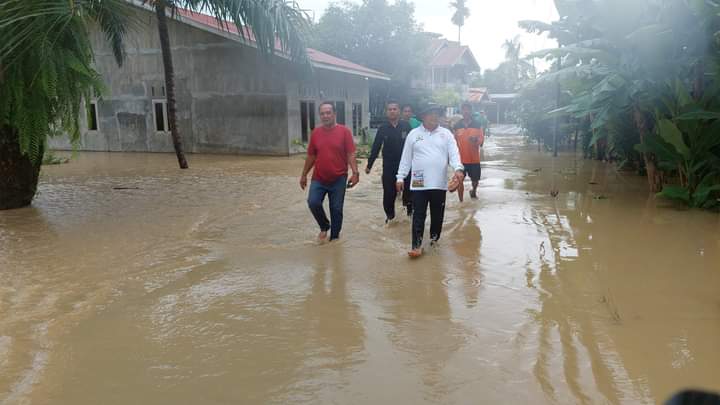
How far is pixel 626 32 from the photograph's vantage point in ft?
28.7

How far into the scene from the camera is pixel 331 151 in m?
6.49

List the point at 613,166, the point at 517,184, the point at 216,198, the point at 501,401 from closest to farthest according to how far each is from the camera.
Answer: the point at 501,401, the point at 216,198, the point at 517,184, the point at 613,166

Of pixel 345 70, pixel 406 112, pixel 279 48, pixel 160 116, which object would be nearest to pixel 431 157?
pixel 406 112

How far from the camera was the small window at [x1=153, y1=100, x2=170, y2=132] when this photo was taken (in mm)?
20328

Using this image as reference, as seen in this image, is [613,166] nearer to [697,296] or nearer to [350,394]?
[697,296]

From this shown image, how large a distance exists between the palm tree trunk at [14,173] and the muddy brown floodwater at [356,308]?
61 centimetres

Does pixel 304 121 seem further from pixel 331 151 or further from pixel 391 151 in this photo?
pixel 331 151

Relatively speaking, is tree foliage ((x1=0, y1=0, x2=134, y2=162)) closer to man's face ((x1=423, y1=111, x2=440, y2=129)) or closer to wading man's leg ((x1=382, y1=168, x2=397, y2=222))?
wading man's leg ((x1=382, y1=168, x2=397, y2=222))

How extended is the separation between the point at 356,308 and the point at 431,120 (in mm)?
2394

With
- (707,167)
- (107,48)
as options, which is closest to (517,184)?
(707,167)

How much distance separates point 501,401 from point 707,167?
24.1 feet

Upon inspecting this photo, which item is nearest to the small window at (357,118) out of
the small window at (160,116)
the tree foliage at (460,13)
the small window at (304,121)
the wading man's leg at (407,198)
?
the small window at (304,121)

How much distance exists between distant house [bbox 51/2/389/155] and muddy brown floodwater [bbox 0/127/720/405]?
1029cm

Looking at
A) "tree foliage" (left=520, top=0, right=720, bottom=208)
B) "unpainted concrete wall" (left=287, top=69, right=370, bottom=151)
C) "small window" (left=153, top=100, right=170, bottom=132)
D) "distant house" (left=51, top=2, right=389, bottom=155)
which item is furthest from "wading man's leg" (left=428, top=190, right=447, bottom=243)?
"small window" (left=153, top=100, right=170, bottom=132)
